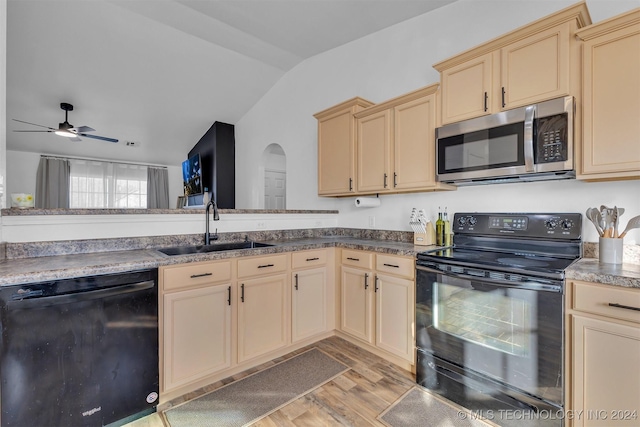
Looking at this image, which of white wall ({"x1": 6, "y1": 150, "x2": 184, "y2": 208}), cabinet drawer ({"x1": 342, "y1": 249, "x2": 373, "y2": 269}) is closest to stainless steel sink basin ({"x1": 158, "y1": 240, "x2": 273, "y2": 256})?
cabinet drawer ({"x1": 342, "y1": 249, "x2": 373, "y2": 269})

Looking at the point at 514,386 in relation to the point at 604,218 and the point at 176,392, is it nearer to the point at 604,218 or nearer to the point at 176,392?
the point at 604,218

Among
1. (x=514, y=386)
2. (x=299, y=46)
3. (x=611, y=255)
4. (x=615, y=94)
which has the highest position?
(x=299, y=46)

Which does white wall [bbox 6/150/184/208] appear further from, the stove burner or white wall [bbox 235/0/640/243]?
the stove burner

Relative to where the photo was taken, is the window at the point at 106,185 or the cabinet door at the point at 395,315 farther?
the window at the point at 106,185

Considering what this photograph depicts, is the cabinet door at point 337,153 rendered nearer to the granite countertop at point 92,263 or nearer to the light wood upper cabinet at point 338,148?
the light wood upper cabinet at point 338,148

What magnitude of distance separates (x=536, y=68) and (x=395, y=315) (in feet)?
6.02

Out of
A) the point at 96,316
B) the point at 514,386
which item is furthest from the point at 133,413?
the point at 514,386

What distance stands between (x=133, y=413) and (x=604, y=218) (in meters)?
2.84

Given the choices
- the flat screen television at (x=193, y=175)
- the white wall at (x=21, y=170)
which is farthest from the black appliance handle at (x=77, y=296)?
the white wall at (x=21, y=170)

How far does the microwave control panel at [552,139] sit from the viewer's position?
5.29ft

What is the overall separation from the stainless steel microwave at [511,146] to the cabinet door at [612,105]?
0.09 m

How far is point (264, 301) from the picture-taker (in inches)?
86.2

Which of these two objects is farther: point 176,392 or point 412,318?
point 412,318

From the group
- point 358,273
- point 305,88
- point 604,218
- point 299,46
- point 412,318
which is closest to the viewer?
point 604,218
